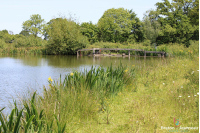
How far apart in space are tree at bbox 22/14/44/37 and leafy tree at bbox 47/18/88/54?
83.1 ft

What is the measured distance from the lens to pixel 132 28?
4850 centimetres

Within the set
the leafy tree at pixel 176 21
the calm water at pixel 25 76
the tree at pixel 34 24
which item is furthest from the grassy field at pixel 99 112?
the tree at pixel 34 24

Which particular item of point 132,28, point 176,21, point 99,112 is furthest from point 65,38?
point 99,112

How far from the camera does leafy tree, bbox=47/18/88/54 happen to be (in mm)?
32750

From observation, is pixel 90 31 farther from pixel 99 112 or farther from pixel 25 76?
pixel 99 112

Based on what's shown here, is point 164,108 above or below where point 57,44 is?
below

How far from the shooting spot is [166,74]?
8031mm

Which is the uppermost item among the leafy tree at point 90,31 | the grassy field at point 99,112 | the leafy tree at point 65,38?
the leafy tree at point 90,31

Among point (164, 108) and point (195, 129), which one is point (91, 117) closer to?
point (164, 108)

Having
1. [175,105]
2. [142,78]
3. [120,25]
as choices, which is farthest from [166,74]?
[120,25]

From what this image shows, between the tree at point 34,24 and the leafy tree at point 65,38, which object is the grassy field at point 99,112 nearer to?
the leafy tree at point 65,38

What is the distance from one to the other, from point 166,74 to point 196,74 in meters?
1.90

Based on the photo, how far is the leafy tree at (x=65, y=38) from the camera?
107 ft

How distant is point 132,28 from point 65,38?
20386 millimetres
